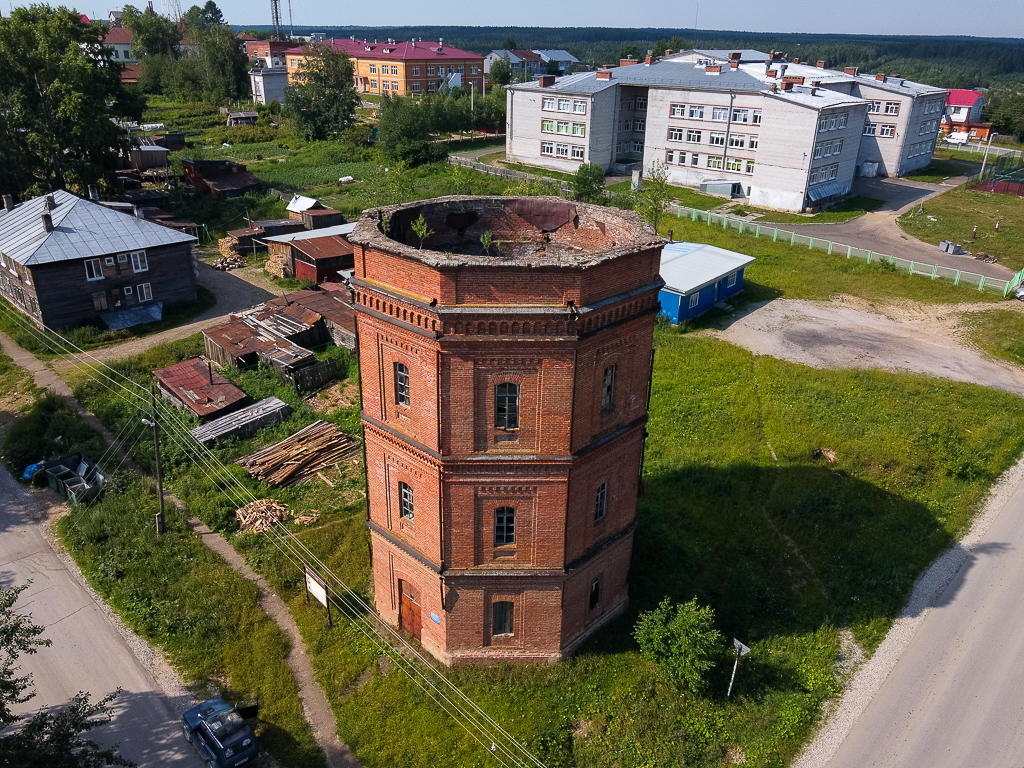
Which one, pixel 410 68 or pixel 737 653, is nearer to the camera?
pixel 737 653

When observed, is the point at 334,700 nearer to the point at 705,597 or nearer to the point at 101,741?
the point at 101,741

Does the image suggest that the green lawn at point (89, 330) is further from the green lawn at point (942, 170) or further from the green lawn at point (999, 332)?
the green lawn at point (942, 170)

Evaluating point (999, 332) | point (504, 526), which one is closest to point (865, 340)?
point (999, 332)

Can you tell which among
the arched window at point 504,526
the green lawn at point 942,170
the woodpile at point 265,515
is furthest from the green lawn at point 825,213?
the arched window at point 504,526

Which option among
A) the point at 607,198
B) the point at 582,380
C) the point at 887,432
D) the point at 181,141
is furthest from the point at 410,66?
the point at 582,380

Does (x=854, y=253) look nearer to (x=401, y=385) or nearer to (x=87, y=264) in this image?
(x=401, y=385)

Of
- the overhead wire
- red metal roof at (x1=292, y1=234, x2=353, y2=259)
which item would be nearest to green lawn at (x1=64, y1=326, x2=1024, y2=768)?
the overhead wire

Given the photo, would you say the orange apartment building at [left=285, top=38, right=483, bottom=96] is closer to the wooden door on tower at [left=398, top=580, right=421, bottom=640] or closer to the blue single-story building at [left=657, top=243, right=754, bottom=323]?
the blue single-story building at [left=657, top=243, right=754, bottom=323]
